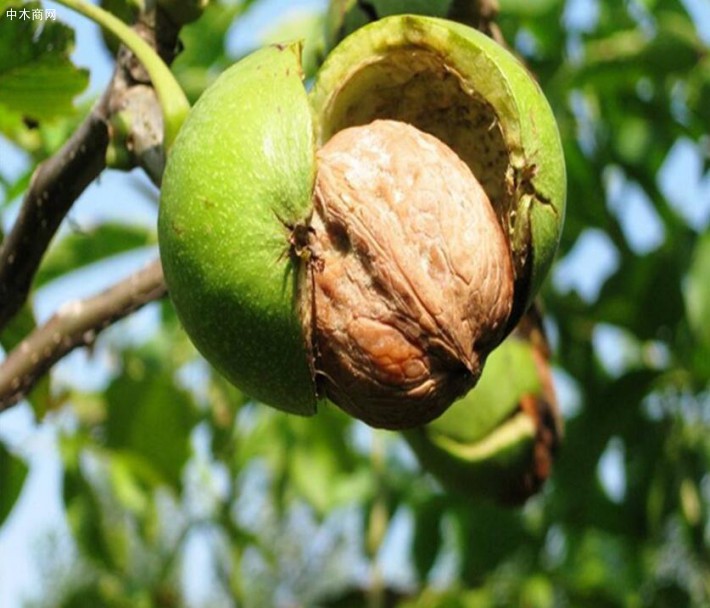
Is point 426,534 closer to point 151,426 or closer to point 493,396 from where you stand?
point 151,426

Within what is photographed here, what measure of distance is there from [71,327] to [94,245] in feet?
4.54

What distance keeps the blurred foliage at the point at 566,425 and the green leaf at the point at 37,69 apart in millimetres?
947

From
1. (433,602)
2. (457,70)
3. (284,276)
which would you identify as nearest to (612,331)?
(433,602)

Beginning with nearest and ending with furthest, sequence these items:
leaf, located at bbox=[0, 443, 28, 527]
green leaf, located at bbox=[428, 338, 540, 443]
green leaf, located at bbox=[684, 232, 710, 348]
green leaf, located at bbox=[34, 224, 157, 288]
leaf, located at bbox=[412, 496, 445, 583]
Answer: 1. green leaf, located at bbox=[428, 338, 540, 443]
2. leaf, located at bbox=[0, 443, 28, 527]
3. green leaf, located at bbox=[684, 232, 710, 348]
4. green leaf, located at bbox=[34, 224, 157, 288]
5. leaf, located at bbox=[412, 496, 445, 583]

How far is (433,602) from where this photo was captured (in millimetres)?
3301

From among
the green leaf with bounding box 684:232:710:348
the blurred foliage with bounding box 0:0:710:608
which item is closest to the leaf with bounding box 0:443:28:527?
the blurred foliage with bounding box 0:0:710:608

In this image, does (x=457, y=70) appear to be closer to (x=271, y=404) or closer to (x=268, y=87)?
(x=268, y=87)

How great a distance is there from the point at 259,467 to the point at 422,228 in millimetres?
3302

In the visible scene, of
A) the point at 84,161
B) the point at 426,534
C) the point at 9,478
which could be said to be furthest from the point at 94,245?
the point at 84,161

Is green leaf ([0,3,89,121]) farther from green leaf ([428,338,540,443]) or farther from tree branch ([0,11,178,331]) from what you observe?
green leaf ([428,338,540,443])

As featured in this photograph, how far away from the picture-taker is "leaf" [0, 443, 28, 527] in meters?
2.49

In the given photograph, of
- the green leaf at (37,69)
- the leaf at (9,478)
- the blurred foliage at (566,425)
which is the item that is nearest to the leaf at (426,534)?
the blurred foliage at (566,425)

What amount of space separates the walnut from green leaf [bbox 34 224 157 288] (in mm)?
1825

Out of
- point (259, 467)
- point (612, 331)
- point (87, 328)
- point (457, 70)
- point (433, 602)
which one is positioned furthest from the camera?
point (259, 467)
